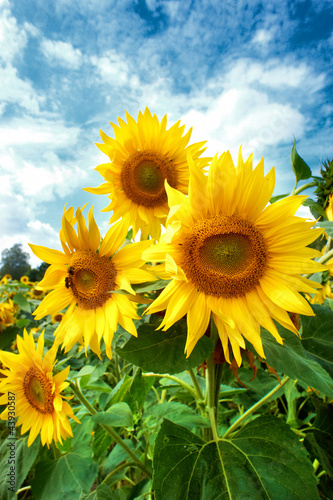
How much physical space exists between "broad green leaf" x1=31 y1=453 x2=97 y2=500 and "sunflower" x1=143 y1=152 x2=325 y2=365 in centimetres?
80

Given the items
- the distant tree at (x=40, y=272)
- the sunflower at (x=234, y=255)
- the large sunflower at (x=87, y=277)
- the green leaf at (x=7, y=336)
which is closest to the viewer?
the sunflower at (x=234, y=255)

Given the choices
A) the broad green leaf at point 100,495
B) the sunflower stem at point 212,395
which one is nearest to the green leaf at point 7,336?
the broad green leaf at point 100,495

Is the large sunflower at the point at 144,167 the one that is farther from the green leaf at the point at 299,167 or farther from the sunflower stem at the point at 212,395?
the sunflower stem at the point at 212,395

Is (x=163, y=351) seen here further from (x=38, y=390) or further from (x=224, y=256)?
(x=38, y=390)

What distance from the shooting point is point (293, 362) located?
2.72 ft

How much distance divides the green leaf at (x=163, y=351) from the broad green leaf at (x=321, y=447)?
72cm

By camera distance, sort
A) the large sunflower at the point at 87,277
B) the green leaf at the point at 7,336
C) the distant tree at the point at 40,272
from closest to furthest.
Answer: the large sunflower at the point at 87,277 → the green leaf at the point at 7,336 → the distant tree at the point at 40,272

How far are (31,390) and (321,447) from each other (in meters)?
1.13

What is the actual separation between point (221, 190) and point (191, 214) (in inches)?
3.5

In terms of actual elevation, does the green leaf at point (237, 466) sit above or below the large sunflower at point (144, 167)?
below

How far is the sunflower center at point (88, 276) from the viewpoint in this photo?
40.0 inches

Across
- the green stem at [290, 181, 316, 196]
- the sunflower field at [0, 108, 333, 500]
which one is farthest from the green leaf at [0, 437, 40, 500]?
the green stem at [290, 181, 316, 196]

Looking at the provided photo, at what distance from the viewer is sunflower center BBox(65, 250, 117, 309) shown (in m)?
1.02

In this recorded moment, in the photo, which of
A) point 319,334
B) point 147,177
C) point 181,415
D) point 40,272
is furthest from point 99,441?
point 40,272
